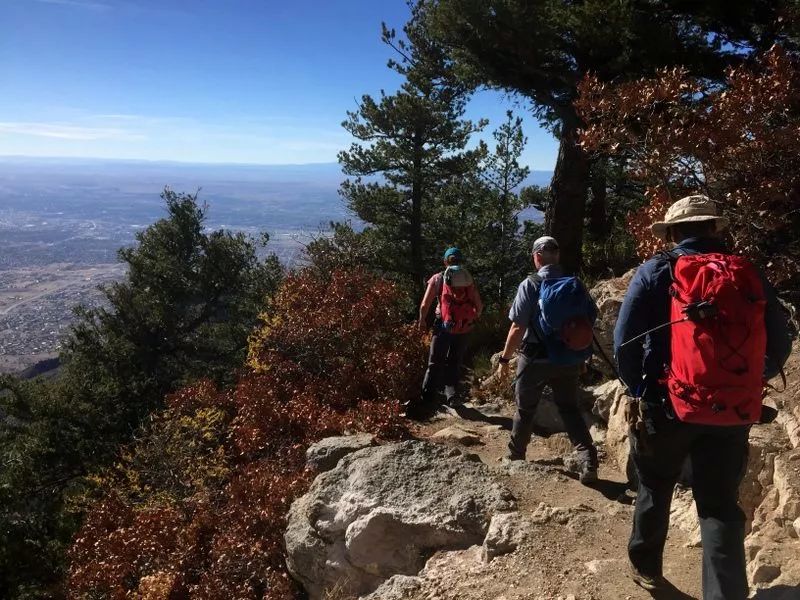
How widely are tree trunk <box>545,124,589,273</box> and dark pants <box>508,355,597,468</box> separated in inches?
172

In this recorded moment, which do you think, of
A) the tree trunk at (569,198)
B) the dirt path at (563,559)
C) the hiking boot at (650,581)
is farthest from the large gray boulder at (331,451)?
the tree trunk at (569,198)

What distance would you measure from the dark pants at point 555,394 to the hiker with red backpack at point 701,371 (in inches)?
58.0

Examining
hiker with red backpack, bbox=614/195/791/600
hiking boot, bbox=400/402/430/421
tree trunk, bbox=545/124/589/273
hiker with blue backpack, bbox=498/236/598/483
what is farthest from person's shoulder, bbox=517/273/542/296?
tree trunk, bbox=545/124/589/273

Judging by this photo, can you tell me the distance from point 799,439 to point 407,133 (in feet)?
38.6

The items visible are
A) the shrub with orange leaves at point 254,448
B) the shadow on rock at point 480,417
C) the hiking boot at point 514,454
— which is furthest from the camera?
the shadow on rock at point 480,417

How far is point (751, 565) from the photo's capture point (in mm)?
2846

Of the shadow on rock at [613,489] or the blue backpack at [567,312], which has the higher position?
the blue backpack at [567,312]

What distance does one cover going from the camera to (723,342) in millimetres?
2223

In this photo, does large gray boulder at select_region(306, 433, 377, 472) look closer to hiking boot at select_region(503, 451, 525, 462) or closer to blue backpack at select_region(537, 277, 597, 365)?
hiking boot at select_region(503, 451, 525, 462)

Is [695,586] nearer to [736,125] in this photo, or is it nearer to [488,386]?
[736,125]

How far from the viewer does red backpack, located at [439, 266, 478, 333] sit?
19.2ft

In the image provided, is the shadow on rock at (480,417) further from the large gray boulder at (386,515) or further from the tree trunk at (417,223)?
the tree trunk at (417,223)

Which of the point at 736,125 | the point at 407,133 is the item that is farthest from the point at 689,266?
the point at 407,133

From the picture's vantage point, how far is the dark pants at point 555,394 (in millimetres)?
4168
